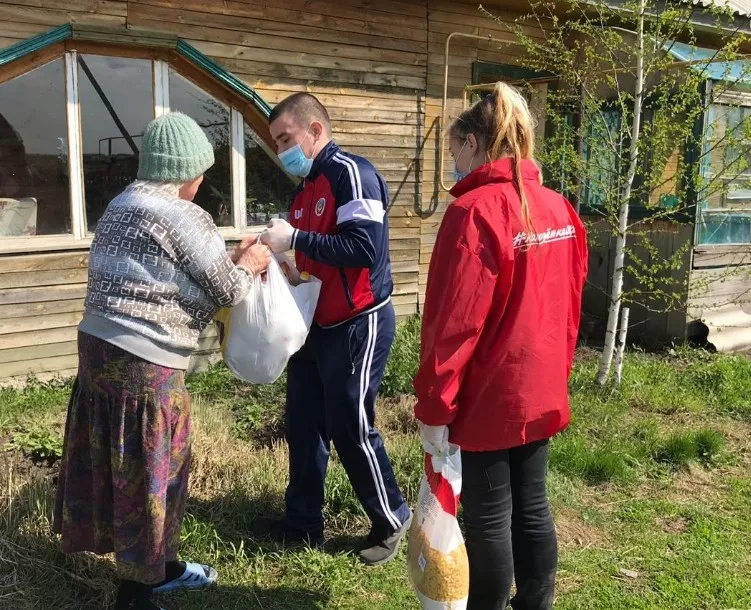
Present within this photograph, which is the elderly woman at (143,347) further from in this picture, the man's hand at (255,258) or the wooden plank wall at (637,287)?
the wooden plank wall at (637,287)

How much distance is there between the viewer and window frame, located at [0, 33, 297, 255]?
530 centimetres

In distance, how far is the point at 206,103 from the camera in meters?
6.21

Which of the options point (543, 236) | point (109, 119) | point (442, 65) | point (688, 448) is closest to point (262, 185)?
point (109, 119)

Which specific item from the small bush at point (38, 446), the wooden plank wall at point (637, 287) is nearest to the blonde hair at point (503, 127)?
the small bush at point (38, 446)

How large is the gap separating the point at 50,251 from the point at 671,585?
479 cm

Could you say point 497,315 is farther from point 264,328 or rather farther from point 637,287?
point 637,287

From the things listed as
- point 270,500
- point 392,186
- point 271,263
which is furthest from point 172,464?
point 392,186

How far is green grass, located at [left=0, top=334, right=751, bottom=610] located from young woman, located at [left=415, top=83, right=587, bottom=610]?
2.62ft

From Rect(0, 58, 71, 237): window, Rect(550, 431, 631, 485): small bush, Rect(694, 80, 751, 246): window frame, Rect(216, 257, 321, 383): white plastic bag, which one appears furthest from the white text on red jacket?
Rect(694, 80, 751, 246): window frame

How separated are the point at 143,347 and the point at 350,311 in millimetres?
891

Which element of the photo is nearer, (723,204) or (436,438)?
(436,438)

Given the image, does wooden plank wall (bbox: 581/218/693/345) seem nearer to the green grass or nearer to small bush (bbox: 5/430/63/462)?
the green grass

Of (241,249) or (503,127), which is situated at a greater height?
(503,127)

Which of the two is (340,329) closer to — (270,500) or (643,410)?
(270,500)
